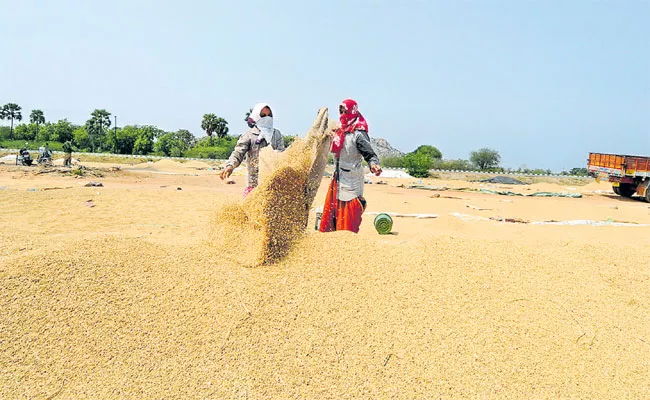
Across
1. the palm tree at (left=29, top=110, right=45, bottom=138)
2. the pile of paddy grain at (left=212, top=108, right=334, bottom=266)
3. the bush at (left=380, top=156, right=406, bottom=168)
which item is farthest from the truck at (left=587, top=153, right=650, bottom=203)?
the palm tree at (left=29, top=110, right=45, bottom=138)

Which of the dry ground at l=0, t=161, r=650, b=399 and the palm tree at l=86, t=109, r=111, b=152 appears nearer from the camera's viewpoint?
the dry ground at l=0, t=161, r=650, b=399

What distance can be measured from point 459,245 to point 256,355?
62.0 inches

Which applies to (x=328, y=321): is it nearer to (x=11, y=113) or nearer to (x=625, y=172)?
(x=625, y=172)

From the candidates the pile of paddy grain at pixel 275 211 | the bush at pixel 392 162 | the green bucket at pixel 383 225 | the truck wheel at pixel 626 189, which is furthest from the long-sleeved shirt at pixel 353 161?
the bush at pixel 392 162

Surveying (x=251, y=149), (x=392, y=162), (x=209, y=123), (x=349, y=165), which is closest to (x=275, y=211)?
(x=349, y=165)

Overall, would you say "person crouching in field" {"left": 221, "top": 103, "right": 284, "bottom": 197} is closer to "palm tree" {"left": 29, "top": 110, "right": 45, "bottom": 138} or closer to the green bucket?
the green bucket

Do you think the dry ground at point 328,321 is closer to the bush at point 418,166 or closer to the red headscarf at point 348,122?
the red headscarf at point 348,122

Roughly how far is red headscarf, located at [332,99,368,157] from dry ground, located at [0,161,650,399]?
3.76 feet

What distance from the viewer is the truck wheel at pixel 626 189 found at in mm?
15195

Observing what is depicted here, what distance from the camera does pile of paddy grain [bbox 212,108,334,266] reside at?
3127 millimetres

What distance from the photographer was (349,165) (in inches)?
165

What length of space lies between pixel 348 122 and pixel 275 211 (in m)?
1.29

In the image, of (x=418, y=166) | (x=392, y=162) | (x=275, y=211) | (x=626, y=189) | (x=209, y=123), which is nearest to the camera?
(x=275, y=211)

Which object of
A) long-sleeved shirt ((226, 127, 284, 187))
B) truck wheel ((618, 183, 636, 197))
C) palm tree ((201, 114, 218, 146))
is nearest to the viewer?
long-sleeved shirt ((226, 127, 284, 187))
